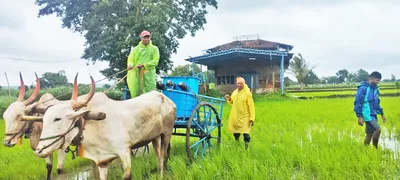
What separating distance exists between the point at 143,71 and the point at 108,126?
141 cm

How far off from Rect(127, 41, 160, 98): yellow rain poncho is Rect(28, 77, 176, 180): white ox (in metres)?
0.51

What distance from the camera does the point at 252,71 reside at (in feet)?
65.5

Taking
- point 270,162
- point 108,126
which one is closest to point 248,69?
point 270,162

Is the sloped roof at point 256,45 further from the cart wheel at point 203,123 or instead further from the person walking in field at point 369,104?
the person walking in field at point 369,104

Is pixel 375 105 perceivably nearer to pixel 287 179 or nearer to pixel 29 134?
pixel 287 179

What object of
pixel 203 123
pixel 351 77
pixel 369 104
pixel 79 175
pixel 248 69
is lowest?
pixel 79 175

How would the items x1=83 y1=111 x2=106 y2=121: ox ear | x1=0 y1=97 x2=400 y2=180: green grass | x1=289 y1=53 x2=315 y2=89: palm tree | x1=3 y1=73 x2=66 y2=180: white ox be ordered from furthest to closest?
1. x1=289 y1=53 x2=315 y2=89: palm tree
2. x1=0 y1=97 x2=400 y2=180: green grass
3. x1=3 y1=73 x2=66 y2=180: white ox
4. x1=83 y1=111 x2=106 y2=121: ox ear

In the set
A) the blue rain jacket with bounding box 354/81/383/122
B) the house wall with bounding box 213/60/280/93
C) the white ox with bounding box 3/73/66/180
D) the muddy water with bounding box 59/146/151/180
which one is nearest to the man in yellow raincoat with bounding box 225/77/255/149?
the blue rain jacket with bounding box 354/81/383/122

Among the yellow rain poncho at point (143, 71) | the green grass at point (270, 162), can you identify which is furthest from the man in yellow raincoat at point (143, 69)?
the green grass at point (270, 162)

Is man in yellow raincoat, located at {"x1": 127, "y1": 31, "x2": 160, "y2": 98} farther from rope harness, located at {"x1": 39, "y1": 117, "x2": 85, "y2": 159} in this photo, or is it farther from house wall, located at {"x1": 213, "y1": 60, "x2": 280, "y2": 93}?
house wall, located at {"x1": 213, "y1": 60, "x2": 280, "y2": 93}

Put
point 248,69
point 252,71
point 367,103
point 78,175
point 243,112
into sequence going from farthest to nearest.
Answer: point 248,69 → point 252,71 → point 243,112 → point 367,103 → point 78,175

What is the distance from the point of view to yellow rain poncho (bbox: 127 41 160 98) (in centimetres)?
472

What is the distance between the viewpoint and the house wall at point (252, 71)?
20.1 m

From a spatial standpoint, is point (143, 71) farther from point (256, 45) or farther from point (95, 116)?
point (256, 45)
